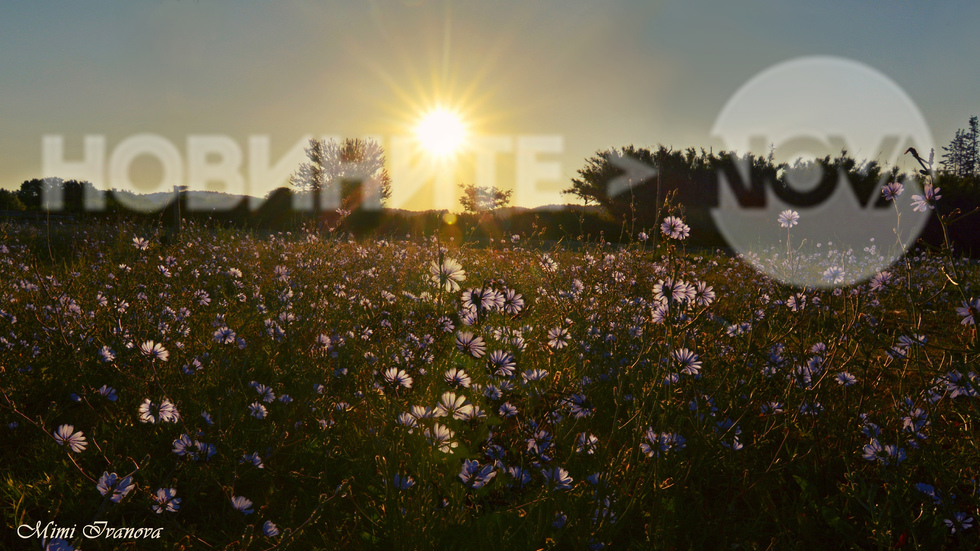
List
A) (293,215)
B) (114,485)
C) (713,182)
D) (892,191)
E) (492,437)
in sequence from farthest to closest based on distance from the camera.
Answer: (713,182)
(293,215)
(892,191)
(492,437)
(114,485)

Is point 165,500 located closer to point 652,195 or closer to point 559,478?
point 559,478

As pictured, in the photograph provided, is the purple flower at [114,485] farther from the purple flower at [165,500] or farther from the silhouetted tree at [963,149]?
the silhouetted tree at [963,149]

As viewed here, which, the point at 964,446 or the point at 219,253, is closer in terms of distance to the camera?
the point at 964,446

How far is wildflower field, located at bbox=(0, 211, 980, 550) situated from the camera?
1.70 metres

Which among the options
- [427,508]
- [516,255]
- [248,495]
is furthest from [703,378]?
[516,255]

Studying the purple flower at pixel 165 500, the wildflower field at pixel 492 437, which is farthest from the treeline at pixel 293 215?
the purple flower at pixel 165 500

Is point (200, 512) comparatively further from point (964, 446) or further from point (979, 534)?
point (964, 446)

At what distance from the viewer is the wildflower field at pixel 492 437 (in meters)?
1.70

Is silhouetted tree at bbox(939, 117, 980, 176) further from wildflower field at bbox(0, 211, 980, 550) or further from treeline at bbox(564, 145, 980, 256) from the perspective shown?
wildflower field at bbox(0, 211, 980, 550)

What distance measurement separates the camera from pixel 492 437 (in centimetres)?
196

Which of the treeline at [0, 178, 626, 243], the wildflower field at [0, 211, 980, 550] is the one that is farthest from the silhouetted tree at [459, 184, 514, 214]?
the wildflower field at [0, 211, 980, 550]

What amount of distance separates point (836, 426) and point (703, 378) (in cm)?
63

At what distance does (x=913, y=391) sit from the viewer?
3.15m

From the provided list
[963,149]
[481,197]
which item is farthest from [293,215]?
[963,149]
